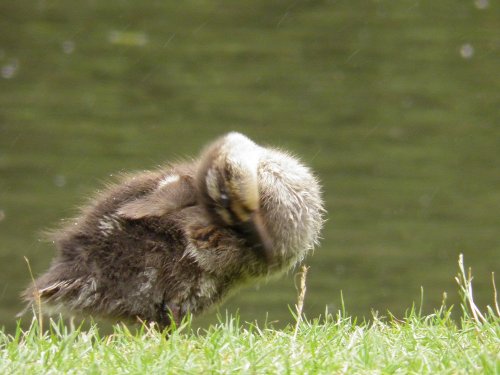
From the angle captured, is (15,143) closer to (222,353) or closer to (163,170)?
(163,170)

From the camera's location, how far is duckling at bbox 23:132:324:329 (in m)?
5.82

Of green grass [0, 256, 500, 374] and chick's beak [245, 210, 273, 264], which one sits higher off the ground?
chick's beak [245, 210, 273, 264]

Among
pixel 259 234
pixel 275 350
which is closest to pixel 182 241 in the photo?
pixel 259 234

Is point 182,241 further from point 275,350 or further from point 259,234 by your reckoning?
point 275,350

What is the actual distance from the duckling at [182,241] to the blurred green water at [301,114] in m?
6.06

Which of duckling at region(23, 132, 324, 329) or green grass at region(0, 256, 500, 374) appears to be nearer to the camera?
green grass at region(0, 256, 500, 374)

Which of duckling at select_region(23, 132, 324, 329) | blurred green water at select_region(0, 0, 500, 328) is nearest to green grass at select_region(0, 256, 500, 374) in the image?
duckling at select_region(23, 132, 324, 329)

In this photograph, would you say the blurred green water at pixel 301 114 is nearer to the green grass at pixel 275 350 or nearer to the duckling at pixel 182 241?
the duckling at pixel 182 241

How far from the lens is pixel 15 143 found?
48.4ft

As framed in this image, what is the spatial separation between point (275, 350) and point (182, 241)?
1201mm

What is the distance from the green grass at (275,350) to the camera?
4.52 meters

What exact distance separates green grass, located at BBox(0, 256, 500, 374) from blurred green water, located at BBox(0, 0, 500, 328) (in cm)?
684

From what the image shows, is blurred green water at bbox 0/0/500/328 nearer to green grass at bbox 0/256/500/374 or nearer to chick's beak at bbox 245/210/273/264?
chick's beak at bbox 245/210/273/264

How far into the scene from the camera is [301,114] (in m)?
15.2
